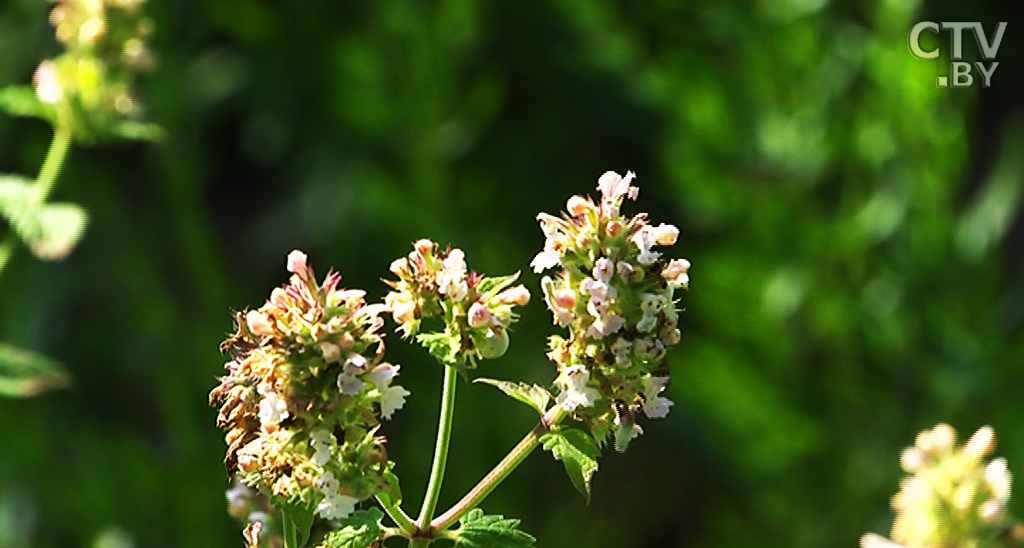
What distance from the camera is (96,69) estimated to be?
5.77 feet

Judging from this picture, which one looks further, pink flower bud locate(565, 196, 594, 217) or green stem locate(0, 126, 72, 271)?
green stem locate(0, 126, 72, 271)

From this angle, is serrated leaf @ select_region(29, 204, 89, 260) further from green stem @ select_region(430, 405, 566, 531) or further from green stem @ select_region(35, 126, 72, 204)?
green stem @ select_region(430, 405, 566, 531)

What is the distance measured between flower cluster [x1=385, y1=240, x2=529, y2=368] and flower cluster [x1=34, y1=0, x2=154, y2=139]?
0.80 m

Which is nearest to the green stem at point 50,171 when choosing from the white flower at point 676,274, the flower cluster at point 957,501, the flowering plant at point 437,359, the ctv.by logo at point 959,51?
the flowering plant at point 437,359

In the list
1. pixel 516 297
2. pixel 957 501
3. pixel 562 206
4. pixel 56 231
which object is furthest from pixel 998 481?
pixel 562 206

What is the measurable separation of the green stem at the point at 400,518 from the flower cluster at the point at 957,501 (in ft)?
1.03

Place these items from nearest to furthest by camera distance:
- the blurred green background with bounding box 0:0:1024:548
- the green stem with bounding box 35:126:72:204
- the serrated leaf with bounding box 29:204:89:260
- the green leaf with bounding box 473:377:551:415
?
the green leaf with bounding box 473:377:551:415 < the serrated leaf with bounding box 29:204:89:260 < the green stem with bounding box 35:126:72:204 < the blurred green background with bounding box 0:0:1024:548

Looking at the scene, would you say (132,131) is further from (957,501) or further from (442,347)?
(957,501)

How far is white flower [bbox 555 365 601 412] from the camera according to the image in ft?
3.36

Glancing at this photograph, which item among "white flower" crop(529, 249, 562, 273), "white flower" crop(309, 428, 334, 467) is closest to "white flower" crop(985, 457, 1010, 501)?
"white flower" crop(529, 249, 562, 273)

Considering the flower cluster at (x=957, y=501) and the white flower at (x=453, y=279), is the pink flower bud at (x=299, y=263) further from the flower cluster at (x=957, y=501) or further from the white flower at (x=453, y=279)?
the flower cluster at (x=957, y=501)

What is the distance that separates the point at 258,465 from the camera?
1023mm

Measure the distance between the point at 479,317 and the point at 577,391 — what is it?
0.27ft

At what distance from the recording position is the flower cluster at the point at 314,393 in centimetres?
98
